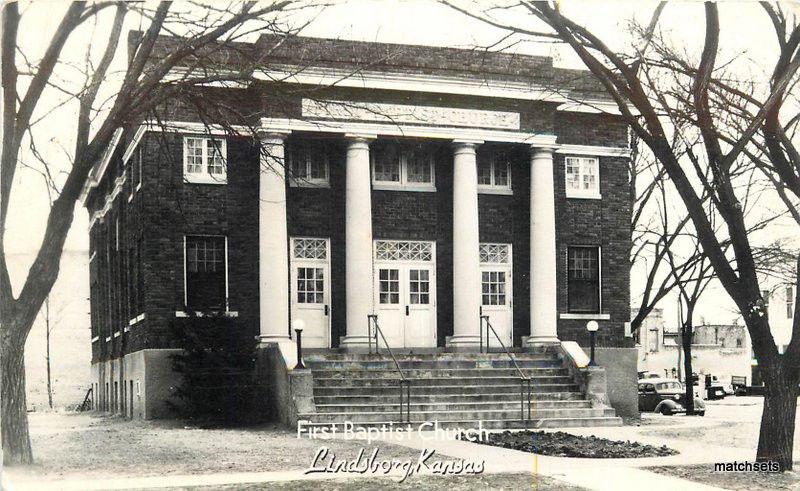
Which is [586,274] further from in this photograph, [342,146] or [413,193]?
[342,146]

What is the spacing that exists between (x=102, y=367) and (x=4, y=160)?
73.0 ft

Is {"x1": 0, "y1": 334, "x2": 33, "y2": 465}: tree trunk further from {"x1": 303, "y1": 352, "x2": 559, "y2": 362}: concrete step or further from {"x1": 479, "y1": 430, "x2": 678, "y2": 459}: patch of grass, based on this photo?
{"x1": 303, "y1": 352, "x2": 559, "y2": 362}: concrete step

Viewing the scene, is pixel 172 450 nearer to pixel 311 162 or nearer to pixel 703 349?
pixel 311 162

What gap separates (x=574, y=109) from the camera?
2766 centimetres

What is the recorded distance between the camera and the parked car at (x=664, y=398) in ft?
110

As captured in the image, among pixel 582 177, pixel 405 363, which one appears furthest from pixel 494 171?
pixel 405 363

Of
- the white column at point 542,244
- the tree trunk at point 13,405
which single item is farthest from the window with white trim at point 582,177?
the tree trunk at point 13,405

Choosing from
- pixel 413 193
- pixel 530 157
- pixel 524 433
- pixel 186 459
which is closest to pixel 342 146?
pixel 413 193

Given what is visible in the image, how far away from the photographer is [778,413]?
1502cm

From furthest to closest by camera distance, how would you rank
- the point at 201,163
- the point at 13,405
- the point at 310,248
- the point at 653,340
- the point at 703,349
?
the point at 653,340 → the point at 703,349 → the point at 310,248 → the point at 201,163 → the point at 13,405

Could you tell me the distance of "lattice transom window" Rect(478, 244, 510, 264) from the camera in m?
27.5

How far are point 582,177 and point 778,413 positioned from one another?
1379 cm

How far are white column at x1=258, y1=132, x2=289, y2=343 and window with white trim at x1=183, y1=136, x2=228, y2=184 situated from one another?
3.50 feet

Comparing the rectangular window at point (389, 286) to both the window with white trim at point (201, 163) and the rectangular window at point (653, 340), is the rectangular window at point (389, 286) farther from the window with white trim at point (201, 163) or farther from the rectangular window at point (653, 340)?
the rectangular window at point (653, 340)
